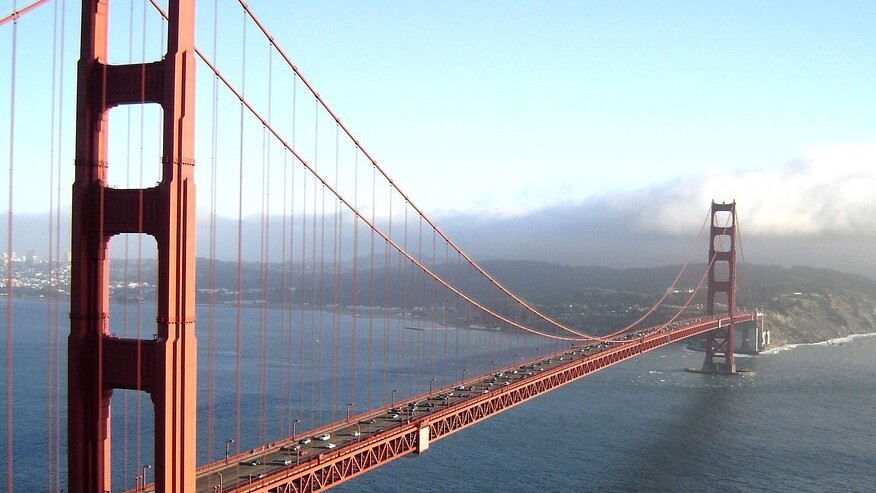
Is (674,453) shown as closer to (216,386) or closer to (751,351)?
(216,386)

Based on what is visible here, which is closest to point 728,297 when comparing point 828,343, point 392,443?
point 828,343

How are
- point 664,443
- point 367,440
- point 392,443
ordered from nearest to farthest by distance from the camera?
point 367,440 < point 392,443 < point 664,443

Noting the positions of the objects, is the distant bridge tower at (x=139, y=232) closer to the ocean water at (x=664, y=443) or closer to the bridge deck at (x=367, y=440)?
the bridge deck at (x=367, y=440)

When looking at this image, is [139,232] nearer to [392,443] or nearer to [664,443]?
[392,443]

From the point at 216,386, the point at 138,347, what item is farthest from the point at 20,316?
the point at 138,347

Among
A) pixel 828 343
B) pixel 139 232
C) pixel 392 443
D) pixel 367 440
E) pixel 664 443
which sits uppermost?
pixel 139 232

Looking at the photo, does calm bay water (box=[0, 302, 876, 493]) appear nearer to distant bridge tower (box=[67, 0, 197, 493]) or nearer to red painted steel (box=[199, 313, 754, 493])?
red painted steel (box=[199, 313, 754, 493])
